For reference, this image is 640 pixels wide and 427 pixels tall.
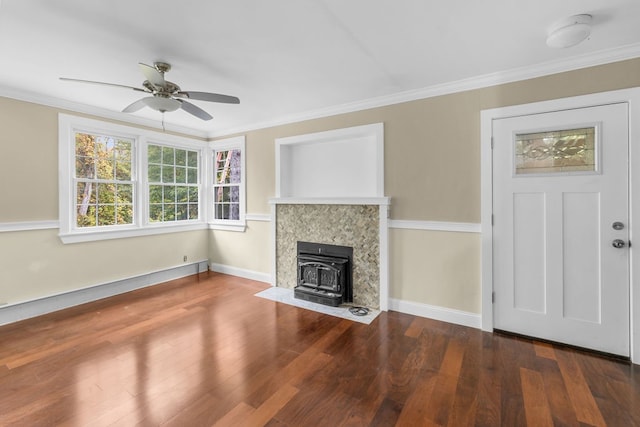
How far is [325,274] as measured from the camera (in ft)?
12.7

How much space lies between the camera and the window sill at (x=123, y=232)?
3.67m

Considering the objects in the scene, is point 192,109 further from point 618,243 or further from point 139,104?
point 618,243

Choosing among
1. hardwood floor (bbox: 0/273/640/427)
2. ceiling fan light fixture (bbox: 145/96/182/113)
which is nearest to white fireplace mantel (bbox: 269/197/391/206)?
hardwood floor (bbox: 0/273/640/427)

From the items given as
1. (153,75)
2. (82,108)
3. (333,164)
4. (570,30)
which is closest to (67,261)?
(82,108)

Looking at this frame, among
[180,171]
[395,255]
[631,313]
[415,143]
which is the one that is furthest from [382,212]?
[180,171]

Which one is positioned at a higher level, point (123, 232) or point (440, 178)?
point (440, 178)

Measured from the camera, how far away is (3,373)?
226cm

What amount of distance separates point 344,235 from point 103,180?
11.2 ft

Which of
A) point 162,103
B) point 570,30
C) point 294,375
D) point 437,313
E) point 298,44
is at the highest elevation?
point 298,44

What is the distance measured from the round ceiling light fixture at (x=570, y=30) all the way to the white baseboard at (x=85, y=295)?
5.42 metres

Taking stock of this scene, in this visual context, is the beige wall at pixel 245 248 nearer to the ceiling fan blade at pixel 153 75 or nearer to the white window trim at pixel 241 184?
the white window trim at pixel 241 184

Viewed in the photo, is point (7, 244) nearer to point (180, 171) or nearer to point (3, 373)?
point (3, 373)

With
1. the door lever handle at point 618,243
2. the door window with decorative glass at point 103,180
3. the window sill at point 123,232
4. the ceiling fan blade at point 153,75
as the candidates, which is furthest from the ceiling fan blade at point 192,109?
the door lever handle at point 618,243

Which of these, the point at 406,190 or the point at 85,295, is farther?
the point at 85,295
